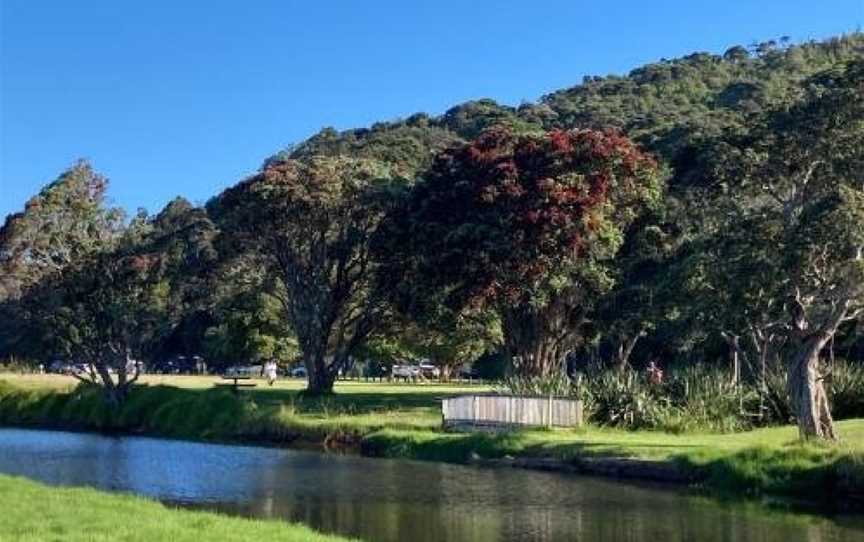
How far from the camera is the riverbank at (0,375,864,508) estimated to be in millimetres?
28219

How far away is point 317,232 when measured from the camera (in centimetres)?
5906

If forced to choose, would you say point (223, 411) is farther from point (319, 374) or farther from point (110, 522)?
point (110, 522)

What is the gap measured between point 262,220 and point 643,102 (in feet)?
220

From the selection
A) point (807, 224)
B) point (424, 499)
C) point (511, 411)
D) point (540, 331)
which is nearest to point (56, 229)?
point (540, 331)

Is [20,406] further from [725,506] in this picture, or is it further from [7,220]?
[725,506]

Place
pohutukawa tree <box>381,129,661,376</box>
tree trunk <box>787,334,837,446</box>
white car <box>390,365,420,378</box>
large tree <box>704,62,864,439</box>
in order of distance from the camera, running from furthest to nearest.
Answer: white car <box>390,365,420,378</box> < pohutukawa tree <box>381,129,661,376</box> < tree trunk <box>787,334,837,446</box> < large tree <box>704,62,864,439</box>

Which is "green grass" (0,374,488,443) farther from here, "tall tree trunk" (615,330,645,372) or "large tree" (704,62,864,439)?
"large tree" (704,62,864,439)

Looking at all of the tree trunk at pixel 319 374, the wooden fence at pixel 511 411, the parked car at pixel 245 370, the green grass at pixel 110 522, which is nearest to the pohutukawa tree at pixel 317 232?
the tree trunk at pixel 319 374

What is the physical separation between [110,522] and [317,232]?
4120cm

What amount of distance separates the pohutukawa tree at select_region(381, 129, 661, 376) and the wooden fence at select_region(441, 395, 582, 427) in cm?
657

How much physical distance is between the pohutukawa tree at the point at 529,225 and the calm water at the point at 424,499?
1266 centimetres

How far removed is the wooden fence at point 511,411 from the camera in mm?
40000

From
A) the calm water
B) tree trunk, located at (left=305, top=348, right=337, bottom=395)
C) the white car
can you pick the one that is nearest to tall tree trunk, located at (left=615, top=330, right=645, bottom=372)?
tree trunk, located at (left=305, top=348, right=337, bottom=395)

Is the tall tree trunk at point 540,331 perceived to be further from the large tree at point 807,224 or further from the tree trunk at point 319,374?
the large tree at point 807,224
